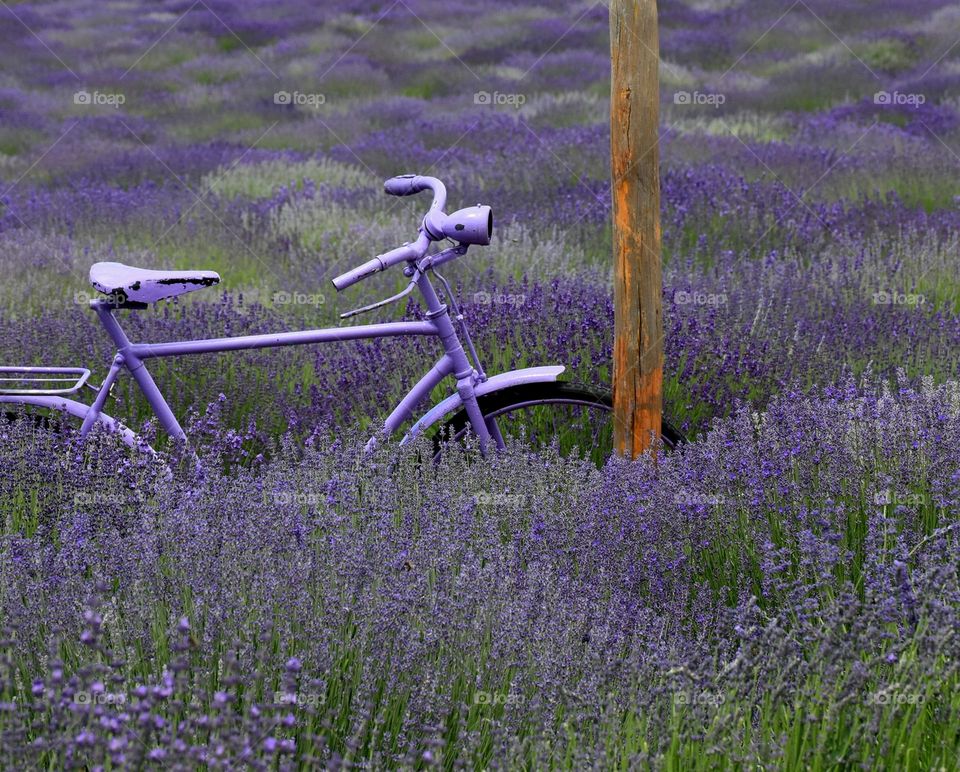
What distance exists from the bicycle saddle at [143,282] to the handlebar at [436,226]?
478 mm

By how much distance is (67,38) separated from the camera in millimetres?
21375

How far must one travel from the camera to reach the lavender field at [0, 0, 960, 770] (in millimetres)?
1976

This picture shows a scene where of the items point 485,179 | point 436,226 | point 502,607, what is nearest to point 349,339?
point 436,226

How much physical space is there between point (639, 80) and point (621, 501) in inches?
59.5

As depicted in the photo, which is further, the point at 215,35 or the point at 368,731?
the point at 215,35

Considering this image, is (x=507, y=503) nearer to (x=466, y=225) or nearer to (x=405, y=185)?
(x=466, y=225)

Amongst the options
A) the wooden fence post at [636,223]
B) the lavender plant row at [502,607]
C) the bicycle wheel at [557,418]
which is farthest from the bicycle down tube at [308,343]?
the wooden fence post at [636,223]

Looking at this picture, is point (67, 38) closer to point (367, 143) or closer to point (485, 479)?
point (367, 143)

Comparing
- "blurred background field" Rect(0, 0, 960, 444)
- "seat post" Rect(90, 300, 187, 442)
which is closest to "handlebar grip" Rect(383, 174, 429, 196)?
"seat post" Rect(90, 300, 187, 442)

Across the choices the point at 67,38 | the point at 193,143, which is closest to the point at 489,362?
the point at 193,143

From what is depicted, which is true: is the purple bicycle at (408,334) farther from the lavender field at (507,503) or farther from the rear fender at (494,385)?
the lavender field at (507,503)

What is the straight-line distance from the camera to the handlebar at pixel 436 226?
3.33 m

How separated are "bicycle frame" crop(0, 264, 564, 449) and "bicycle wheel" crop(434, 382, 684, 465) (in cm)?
6

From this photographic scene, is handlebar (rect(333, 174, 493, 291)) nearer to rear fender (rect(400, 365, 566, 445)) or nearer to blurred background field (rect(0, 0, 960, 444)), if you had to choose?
rear fender (rect(400, 365, 566, 445))
